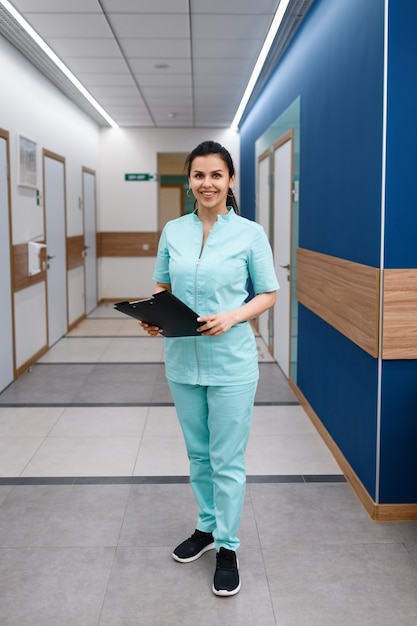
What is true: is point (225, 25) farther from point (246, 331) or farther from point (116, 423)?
point (246, 331)

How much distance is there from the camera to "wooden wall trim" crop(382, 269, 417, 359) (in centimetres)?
265

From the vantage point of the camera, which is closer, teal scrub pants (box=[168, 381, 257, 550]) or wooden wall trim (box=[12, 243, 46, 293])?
teal scrub pants (box=[168, 381, 257, 550])

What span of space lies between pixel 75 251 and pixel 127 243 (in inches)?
88.7

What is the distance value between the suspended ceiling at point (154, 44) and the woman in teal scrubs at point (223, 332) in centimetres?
248

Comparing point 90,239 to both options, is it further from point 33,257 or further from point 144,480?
point 144,480

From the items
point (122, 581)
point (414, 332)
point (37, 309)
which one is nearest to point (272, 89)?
point (37, 309)

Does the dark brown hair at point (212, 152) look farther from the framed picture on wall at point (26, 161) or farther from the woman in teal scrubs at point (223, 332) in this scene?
the framed picture on wall at point (26, 161)

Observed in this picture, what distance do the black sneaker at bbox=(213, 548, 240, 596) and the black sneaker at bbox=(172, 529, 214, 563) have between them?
182 mm

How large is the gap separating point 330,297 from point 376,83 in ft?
4.10

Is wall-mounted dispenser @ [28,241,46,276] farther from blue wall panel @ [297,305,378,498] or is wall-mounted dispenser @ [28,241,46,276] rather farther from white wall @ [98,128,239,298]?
white wall @ [98,128,239,298]

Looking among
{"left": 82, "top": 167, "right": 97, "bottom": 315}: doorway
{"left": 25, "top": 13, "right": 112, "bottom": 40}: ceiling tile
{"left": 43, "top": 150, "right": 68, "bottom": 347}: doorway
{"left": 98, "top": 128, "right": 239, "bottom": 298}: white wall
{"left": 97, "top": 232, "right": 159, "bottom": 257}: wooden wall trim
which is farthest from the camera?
{"left": 97, "top": 232, "right": 159, "bottom": 257}: wooden wall trim

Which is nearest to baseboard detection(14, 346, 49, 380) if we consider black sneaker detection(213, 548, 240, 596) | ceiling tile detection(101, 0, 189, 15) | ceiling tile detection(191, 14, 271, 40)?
ceiling tile detection(101, 0, 189, 15)

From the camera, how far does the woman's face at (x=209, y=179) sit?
2225 millimetres

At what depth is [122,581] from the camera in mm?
2369
